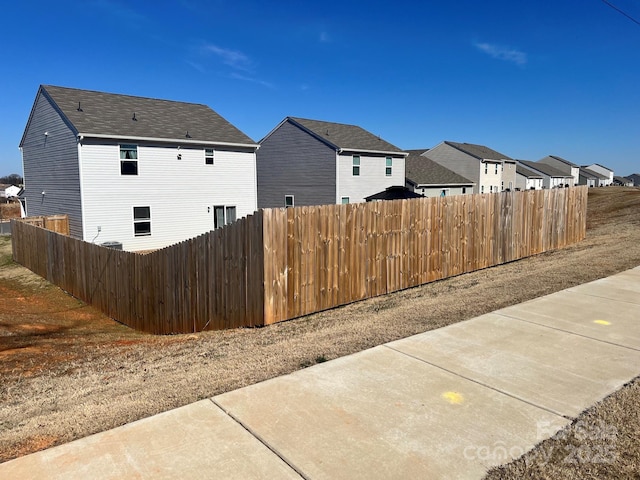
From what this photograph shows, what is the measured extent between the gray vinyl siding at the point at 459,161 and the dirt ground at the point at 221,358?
37.6 m

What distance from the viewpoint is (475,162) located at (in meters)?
48.8

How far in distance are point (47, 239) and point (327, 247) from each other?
11.9 m

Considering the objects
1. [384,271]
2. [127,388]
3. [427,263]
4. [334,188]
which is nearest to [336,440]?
[127,388]

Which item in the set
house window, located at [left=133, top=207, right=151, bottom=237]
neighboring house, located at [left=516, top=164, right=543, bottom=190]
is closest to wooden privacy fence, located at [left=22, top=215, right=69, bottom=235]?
house window, located at [left=133, top=207, right=151, bottom=237]

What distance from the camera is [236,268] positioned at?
815 centimetres

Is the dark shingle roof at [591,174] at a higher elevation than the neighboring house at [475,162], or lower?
higher

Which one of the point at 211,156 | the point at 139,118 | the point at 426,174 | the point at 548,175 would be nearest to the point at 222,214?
the point at 211,156

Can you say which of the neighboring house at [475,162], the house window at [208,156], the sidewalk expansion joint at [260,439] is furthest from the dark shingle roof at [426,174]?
the sidewalk expansion joint at [260,439]

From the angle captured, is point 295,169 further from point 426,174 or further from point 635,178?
point 635,178

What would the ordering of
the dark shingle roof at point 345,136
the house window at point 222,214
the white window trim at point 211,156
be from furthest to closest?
the dark shingle roof at point 345,136 → the house window at point 222,214 → the white window trim at point 211,156

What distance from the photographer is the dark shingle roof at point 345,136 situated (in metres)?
30.4

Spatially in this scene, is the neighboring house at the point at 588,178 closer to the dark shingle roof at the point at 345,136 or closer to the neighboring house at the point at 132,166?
the dark shingle roof at the point at 345,136

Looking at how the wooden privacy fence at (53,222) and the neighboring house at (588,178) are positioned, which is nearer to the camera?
the wooden privacy fence at (53,222)

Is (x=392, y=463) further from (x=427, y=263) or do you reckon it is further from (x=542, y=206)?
(x=542, y=206)
